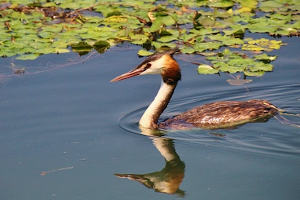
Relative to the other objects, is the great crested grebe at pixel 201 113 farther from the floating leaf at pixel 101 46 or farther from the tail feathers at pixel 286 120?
the floating leaf at pixel 101 46

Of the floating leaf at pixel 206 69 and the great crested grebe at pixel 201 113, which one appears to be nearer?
the great crested grebe at pixel 201 113

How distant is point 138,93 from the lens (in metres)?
9.62

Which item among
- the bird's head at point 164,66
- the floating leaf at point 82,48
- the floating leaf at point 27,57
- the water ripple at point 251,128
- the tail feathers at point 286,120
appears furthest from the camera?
the floating leaf at point 82,48

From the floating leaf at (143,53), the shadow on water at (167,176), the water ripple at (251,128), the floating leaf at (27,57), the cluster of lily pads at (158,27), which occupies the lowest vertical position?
the shadow on water at (167,176)

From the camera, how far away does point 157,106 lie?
8.72 meters

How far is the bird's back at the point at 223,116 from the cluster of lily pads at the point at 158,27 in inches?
46.5

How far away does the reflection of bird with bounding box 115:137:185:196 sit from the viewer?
7.07 meters

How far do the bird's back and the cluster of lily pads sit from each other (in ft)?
3.87

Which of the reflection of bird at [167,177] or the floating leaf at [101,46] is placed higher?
the floating leaf at [101,46]

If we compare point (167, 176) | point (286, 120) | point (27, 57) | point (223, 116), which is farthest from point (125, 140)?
point (27, 57)

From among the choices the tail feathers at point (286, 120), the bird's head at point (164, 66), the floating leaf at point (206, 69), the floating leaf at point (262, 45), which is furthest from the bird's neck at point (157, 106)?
the floating leaf at point (262, 45)

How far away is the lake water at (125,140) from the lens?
6.98 meters

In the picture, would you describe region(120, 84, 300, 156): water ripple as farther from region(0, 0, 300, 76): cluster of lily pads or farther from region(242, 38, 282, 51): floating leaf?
region(242, 38, 282, 51): floating leaf

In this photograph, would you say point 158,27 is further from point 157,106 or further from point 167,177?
point 167,177
